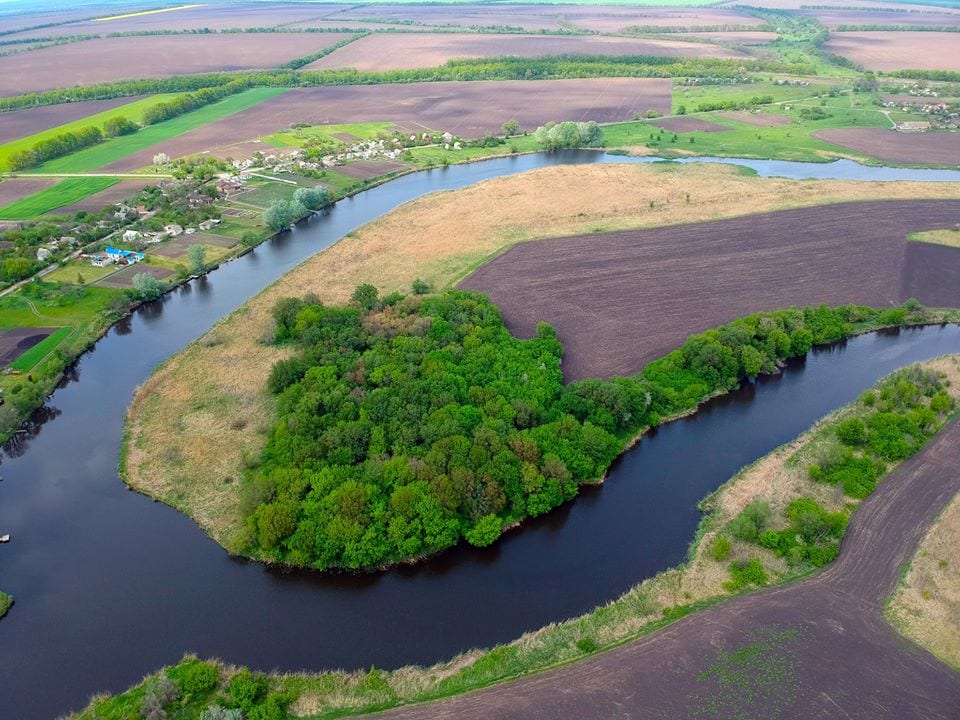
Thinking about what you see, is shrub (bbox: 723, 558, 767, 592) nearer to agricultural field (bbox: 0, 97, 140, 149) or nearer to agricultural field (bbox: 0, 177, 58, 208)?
agricultural field (bbox: 0, 177, 58, 208)

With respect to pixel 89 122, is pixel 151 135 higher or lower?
lower

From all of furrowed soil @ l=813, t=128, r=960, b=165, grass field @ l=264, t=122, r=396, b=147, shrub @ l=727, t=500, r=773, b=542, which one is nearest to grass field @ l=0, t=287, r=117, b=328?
grass field @ l=264, t=122, r=396, b=147

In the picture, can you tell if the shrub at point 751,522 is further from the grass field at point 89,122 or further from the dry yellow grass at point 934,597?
the grass field at point 89,122

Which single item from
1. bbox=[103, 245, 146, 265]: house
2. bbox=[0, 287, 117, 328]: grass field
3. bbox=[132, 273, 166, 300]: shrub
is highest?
bbox=[103, 245, 146, 265]: house

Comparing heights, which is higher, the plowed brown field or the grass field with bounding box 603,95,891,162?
the grass field with bounding box 603,95,891,162

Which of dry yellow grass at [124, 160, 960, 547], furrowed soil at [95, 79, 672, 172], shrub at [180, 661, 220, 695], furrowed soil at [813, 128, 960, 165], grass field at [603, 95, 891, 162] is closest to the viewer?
shrub at [180, 661, 220, 695]

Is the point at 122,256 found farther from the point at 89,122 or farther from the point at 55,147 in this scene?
the point at 89,122

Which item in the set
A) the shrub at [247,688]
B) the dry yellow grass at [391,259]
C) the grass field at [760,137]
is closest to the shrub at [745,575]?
the shrub at [247,688]

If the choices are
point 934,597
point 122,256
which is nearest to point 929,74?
point 934,597
